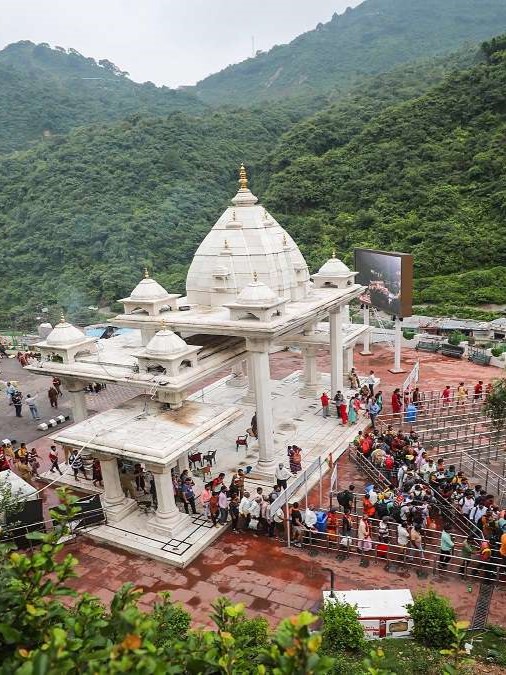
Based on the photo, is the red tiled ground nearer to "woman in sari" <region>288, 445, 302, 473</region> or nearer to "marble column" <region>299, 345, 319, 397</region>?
"woman in sari" <region>288, 445, 302, 473</region>

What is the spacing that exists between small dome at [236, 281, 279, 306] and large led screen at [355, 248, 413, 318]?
9650 mm


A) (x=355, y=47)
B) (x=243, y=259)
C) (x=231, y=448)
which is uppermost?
(x=355, y=47)

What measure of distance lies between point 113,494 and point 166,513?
1.71 m

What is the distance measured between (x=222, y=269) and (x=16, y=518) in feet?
27.6

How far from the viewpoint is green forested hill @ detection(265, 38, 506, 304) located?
3853 cm

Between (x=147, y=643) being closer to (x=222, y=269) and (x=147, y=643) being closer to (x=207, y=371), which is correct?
(x=207, y=371)

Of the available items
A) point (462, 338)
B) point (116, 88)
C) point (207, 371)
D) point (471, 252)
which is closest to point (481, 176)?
point (471, 252)

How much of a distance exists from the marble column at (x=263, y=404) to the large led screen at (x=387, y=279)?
378 inches

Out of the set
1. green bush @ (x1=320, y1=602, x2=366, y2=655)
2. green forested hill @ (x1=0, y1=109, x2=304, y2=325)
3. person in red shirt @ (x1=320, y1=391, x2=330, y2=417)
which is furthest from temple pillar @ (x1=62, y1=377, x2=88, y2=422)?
green forested hill @ (x1=0, y1=109, x2=304, y2=325)

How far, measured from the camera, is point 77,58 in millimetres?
124438


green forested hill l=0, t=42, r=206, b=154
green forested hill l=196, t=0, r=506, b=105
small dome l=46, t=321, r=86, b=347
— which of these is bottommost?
small dome l=46, t=321, r=86, b=347

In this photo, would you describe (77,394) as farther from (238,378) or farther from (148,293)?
(238,378)

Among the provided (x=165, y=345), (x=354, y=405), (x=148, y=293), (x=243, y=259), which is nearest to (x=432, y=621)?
(x=165, y=345)

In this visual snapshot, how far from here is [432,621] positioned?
884 cm
